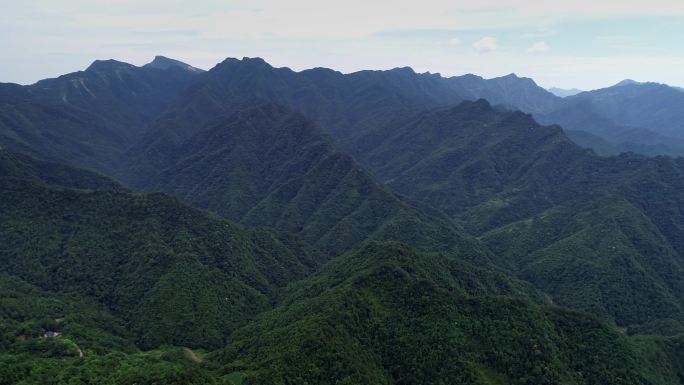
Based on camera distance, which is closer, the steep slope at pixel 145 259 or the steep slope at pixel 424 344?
the steep slope at pixel 424 344

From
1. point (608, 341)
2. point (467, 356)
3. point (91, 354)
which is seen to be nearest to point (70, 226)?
point (91, 354)

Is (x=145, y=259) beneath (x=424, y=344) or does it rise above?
above

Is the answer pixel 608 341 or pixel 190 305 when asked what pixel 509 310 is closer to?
pixel 608 341

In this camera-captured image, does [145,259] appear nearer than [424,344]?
No
